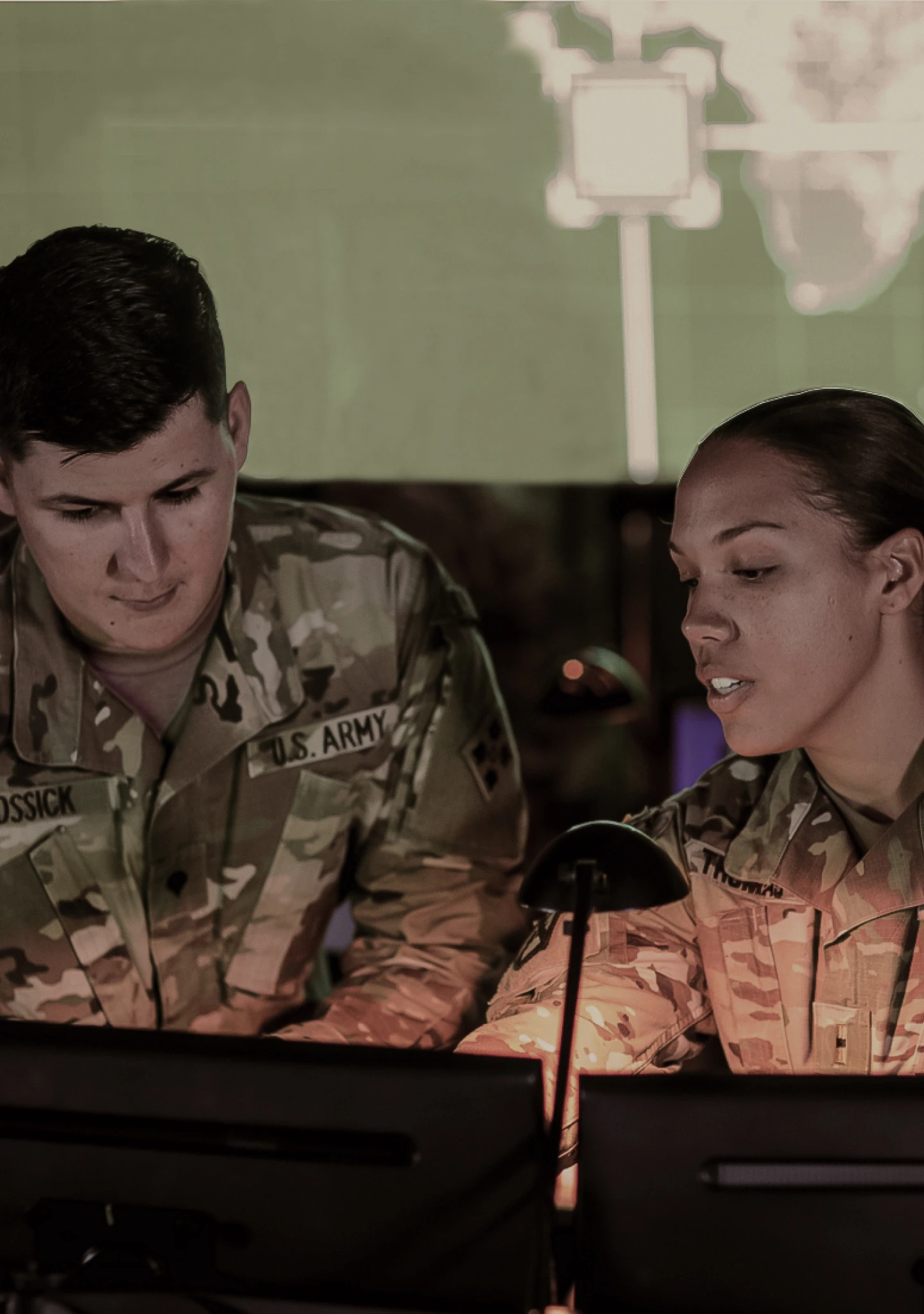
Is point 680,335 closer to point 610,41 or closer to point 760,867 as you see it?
point 610,41

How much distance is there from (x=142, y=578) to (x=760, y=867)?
1036 millimetres

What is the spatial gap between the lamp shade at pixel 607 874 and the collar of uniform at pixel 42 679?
115 cm

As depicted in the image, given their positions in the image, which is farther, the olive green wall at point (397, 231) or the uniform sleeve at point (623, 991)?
the olive green wall at point (397, 231)

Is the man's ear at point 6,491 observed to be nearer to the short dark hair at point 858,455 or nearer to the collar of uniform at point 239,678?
the collar of uniform at point 239,678

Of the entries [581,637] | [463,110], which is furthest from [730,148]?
[581,637]

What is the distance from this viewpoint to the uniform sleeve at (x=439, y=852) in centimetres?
227

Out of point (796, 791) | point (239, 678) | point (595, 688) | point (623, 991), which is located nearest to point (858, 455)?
point (796, 791)

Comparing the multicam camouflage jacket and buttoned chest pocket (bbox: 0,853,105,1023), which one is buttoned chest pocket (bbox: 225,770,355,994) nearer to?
the multicam camouflage jacket

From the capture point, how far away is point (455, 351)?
2320 mm

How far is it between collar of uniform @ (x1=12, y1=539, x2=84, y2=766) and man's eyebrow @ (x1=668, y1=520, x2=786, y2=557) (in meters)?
1.03

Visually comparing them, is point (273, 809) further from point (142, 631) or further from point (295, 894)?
point (142, 631)

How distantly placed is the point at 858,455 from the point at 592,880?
2.97ft

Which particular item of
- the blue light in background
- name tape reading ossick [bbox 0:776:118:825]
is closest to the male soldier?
name tape reading ossick [bbox 0:776:118:825]

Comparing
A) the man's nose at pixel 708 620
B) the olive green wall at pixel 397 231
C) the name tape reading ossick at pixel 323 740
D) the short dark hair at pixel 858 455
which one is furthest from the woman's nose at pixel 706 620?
the name tape reading ossick at pixel 323 740
